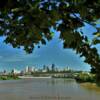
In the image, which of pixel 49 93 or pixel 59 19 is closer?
pixel 59 19

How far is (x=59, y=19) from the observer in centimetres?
128

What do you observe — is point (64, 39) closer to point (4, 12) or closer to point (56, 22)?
point (56, 22)

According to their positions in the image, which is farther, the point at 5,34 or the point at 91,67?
the point at 5,34

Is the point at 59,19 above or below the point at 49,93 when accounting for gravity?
above

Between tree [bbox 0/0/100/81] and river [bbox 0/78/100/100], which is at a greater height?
tree [bbox 0/0/100/81]

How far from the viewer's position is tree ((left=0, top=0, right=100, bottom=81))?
125 centimetres

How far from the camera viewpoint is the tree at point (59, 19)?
4.09 feet

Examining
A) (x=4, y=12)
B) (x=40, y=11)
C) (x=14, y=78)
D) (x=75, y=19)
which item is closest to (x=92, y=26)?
(x=75, y=19)

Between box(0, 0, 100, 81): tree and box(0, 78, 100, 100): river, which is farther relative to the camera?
box(0, 78, 100, 100): river

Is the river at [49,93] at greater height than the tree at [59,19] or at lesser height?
lesser

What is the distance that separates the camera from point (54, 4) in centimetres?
129

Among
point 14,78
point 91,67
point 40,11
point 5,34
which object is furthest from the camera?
point 14,78

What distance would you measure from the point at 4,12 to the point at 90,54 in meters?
0.36

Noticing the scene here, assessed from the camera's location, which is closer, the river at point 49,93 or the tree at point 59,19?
the tree at point 59,19
